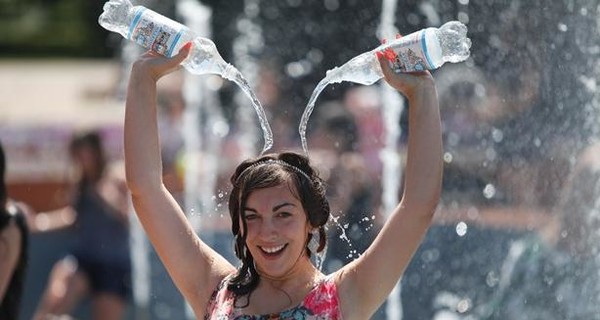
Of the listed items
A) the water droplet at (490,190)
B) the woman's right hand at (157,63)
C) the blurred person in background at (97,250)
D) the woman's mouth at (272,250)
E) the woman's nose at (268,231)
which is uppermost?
the woman's right hand at (157,63)

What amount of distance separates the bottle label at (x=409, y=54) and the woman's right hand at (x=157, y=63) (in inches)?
18.7

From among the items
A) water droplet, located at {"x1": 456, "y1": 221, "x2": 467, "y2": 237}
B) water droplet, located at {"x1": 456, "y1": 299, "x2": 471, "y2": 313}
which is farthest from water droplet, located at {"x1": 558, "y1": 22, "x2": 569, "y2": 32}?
water droplet, located at {"x1": 456, "y1": 299, "x2": 471, "y2": 313}

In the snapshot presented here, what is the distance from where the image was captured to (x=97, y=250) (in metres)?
8.43

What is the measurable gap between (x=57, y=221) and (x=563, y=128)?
434 cm

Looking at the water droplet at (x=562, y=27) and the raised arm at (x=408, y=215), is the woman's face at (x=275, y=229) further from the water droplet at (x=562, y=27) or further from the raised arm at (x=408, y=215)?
the water droplet at (x=562, y=27)

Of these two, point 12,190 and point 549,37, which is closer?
point 549,37

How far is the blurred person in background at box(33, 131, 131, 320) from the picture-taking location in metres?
8.42

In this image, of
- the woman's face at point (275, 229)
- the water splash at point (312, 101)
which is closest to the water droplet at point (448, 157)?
the water splash at point (312, 101)

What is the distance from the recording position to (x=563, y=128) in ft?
17.4

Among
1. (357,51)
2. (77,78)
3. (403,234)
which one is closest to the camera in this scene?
(403,234)

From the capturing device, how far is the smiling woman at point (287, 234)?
10.7 ft

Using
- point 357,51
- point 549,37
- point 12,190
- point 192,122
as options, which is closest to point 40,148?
point 12,190

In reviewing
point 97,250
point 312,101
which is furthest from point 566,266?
point 97,250

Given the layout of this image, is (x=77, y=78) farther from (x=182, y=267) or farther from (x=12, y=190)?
(x=182, y=267)
